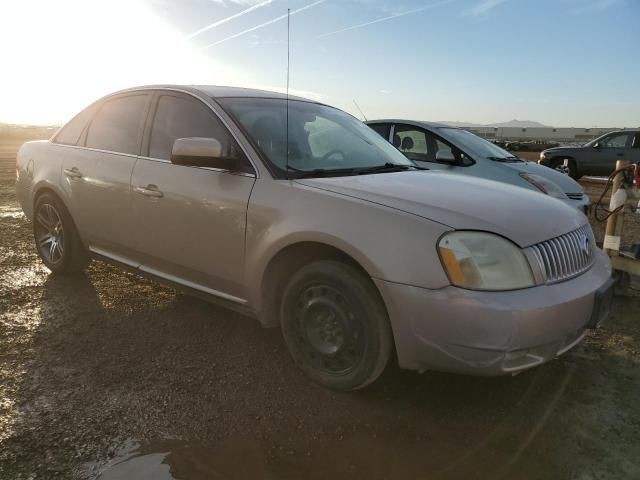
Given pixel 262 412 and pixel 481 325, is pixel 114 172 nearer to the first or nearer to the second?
pixel 262 412

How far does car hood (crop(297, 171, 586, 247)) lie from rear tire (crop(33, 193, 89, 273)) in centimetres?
257

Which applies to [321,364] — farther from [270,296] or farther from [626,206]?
[626,206]

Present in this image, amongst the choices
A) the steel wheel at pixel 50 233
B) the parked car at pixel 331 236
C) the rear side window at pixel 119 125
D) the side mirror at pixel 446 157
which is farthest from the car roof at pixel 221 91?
the side mirror at pixel 446 157

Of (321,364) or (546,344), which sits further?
(321,364)

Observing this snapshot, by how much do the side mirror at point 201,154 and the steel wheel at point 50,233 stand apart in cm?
202

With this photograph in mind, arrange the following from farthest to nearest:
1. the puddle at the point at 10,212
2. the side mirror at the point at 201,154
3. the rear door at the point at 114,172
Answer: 1. the puddle at the point at 10,212
2. the rear door at the point at 114,172
3. the side mirror at the point at 201,154

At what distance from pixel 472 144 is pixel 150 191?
4.89 metres

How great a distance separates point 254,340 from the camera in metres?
3.57

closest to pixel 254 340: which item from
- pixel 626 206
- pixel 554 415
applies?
pixel 554 415

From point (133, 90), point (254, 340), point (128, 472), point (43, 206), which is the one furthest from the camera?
point (43, 206)

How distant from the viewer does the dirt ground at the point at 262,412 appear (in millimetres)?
2250

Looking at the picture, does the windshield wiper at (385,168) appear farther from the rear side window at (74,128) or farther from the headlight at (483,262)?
the rear side window at (74,128)

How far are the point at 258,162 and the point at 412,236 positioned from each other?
1.14 m

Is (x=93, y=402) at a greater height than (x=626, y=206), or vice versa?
(x=626, y=206)
